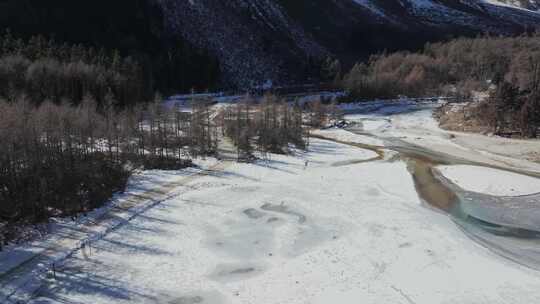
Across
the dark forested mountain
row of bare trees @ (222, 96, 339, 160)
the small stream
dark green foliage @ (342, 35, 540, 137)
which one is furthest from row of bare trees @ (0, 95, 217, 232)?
the dark forested mountain

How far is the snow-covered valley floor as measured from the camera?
30.3 metres

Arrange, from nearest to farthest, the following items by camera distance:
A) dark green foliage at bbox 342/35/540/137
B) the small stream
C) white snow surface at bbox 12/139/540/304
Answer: white snow surface at bbox 12/139/540/304
the small stream
dark green foliage at bbox 342/35/540/137

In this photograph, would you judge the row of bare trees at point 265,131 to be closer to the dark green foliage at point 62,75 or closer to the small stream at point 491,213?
the small stream at point 491,213

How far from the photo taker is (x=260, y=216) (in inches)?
1764

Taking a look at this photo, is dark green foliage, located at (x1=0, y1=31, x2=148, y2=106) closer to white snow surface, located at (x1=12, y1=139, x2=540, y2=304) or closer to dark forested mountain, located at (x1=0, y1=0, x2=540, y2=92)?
dark forested mountain, located at (x1=0, y1=0, x2=540, y2=92)

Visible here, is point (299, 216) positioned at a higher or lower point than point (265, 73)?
lower

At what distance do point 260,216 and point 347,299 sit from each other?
53.6 ft

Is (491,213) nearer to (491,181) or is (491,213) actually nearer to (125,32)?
(491,181)

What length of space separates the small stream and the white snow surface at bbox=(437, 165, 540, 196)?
134 centimetres

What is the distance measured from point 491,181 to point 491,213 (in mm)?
12679

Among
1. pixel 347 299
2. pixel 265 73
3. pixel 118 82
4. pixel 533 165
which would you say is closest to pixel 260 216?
pixel 347 299

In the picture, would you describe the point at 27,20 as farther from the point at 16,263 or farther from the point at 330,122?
the point at 16,263

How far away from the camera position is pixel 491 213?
155ft

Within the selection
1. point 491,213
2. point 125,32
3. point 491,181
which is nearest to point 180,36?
point 125,32
